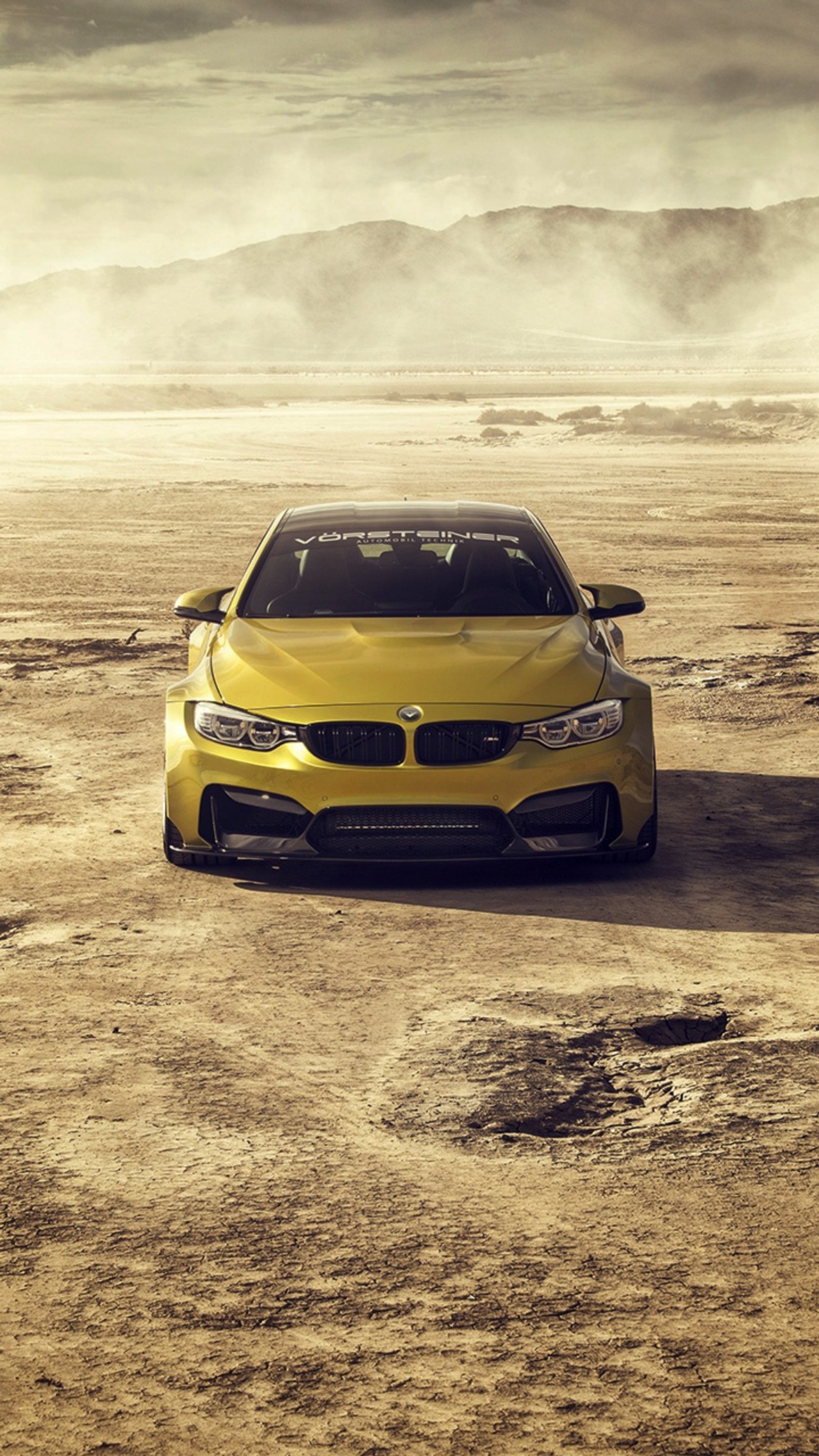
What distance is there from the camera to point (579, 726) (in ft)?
23.2

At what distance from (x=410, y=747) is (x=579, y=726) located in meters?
0.72

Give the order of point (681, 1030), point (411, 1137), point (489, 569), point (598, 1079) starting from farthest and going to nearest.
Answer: point (489, 569)
point (681, 1030)
point (598, 1079)
point (411, 1137)

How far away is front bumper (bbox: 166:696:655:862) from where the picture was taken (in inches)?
272

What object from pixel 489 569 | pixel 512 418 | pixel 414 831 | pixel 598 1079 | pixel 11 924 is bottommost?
pixel 512 418

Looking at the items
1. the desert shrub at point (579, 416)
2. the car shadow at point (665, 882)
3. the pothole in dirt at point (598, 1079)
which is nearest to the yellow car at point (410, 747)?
the car shadow at point (665, 882)

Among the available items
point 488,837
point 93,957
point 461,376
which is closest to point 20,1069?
point 93,957

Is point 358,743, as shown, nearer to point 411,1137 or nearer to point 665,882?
point 665,882

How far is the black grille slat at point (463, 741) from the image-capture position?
6969mm

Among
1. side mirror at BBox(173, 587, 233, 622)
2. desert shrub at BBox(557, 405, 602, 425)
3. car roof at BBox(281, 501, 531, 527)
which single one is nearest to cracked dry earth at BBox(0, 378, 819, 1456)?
side mirror at BBox(173, 587, 233, 622)

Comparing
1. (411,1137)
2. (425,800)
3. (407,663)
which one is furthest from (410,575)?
(411,1137)

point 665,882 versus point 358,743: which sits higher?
point 358,743

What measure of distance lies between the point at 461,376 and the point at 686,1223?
534 feet

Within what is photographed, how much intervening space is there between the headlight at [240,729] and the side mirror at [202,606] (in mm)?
890

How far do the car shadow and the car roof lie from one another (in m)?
1.83
